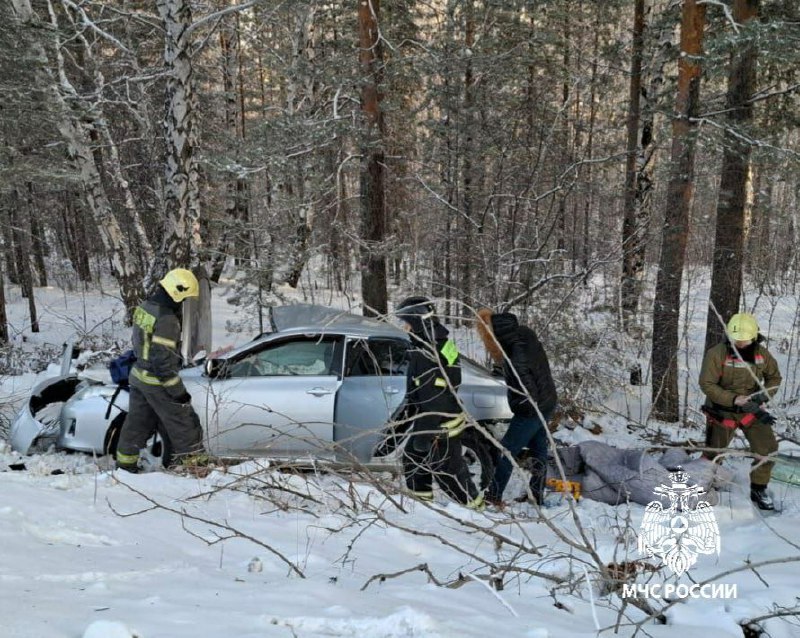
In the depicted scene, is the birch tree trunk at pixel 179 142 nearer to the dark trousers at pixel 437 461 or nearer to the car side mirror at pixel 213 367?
the car side mirror at pixel 213 367

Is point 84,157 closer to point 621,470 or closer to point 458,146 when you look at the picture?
point 458,146

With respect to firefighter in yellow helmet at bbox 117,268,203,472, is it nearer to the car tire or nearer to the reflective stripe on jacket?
the reflective stripe on jacket

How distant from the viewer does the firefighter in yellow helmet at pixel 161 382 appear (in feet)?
16.2

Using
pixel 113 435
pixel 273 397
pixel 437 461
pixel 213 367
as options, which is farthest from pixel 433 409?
pixel 113 435

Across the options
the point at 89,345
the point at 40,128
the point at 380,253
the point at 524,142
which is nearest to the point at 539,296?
the point at 380,253

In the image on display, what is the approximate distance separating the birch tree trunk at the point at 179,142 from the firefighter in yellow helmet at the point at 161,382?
3432mm

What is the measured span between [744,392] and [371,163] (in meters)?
7.17

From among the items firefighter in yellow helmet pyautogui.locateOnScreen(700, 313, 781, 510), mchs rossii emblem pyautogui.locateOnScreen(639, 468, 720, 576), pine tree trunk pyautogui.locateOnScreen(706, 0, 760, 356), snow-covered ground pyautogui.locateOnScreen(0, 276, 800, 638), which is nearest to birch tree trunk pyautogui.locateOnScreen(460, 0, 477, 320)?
pine tree trunk pyautogui.locateOnScreen(706, 0, 760, 356)

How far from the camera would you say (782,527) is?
4359 millimetres

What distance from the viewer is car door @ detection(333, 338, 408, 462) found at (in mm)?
5418

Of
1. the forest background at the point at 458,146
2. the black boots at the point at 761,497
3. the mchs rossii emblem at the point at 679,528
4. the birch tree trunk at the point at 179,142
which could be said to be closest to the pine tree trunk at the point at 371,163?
the forest background at the point at 458,146

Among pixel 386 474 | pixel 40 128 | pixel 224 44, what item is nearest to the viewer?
pixel 386 474

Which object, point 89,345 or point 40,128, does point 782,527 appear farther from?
point 40,128

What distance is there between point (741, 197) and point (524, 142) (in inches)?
172
